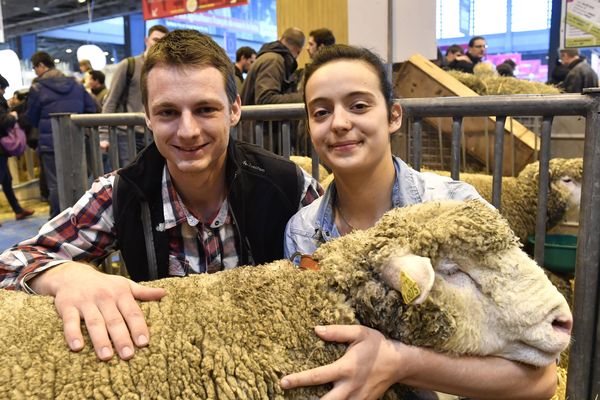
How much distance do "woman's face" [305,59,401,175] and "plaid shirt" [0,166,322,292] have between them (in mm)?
487

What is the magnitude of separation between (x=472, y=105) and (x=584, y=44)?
172 inches

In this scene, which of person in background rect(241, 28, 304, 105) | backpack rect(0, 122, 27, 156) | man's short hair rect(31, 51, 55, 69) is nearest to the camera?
person in background rect(241, 28, 304, 105)

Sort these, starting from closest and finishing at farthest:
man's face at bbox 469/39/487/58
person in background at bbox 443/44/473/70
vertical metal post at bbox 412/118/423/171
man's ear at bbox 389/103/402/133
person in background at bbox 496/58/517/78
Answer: man's ear at bbox 389/103/402/133, vertical metal post at bbox 412/118/423/171, person in background at bbox 443/44/473/70, person in background at bbox 496/58/517/78, man's face at bbox 469/39/487/58

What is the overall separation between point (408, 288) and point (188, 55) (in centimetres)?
108

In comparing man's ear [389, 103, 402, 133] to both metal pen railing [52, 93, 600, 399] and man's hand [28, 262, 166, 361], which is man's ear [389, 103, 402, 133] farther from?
man's hand [28, 262, 166, 361]

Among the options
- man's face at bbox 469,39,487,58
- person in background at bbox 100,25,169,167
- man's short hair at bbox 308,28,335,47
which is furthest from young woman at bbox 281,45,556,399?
man's face at bbox 469,39,487,58

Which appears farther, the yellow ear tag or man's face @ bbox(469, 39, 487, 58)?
man's face @ bbox(469, 39, 487, 58)

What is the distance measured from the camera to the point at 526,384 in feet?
Result: 4.80

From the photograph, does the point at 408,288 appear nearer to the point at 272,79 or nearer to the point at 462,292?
the point at 462,292

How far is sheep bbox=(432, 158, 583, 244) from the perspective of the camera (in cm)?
349

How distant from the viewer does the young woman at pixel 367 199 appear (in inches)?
52.9

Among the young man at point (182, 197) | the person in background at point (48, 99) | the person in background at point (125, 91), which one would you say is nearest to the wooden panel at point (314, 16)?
the person in background at point (125, 91)

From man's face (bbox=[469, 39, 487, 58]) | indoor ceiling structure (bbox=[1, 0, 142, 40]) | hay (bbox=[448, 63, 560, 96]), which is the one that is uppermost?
indoor ceiling structure (bbox=[1, 0, 142, 40])

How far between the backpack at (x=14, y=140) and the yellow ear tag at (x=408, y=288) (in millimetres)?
6257
